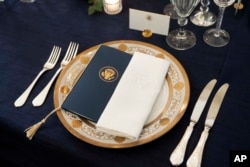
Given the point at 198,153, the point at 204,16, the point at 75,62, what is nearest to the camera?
the point at 198,153

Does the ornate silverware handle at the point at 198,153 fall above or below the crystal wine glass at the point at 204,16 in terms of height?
below

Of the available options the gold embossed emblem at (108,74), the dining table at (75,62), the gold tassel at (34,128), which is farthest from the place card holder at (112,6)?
the gold tassel at (34,128)

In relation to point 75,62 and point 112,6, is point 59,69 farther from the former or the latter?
point 112,6

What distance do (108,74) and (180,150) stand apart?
203 millimetres

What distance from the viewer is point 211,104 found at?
0.61 meters

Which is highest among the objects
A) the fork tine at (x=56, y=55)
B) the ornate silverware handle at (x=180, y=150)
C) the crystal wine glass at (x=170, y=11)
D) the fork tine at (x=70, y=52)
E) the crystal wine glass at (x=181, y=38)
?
the crystal wine glass at (x=170, y=11)

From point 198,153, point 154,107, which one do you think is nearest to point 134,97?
point 154,107

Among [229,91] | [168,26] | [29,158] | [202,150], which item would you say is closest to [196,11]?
[168,26]

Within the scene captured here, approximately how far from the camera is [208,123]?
0.59m

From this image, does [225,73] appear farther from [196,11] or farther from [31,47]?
[31,47]

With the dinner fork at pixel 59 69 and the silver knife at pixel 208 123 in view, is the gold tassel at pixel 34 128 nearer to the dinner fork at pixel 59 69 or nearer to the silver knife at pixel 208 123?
the dinner fork at pixel 59 69

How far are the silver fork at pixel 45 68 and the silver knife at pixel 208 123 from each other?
343 millimetres

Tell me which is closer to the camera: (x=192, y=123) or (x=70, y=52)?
(x=192, y=123)

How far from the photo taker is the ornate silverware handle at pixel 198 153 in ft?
1.78
